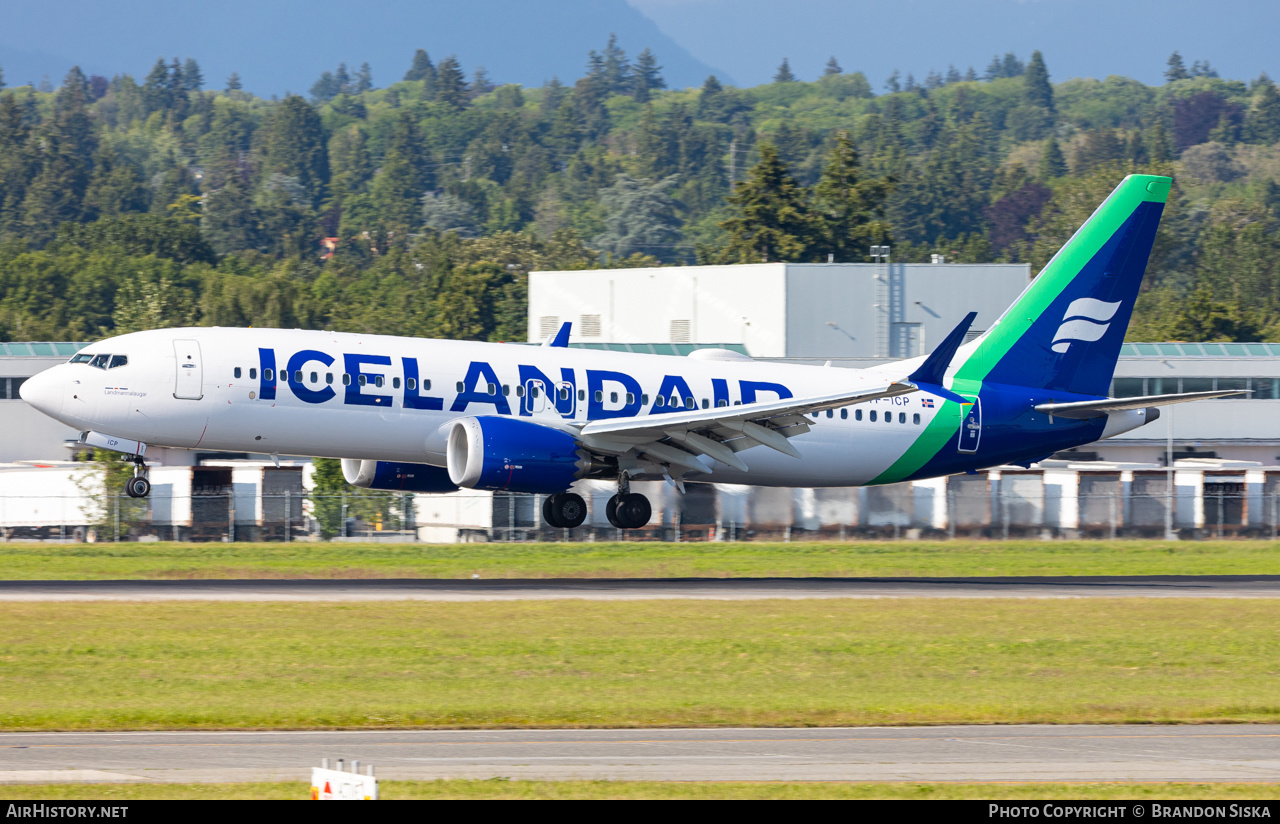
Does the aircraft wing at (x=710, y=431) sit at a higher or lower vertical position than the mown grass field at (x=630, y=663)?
higher

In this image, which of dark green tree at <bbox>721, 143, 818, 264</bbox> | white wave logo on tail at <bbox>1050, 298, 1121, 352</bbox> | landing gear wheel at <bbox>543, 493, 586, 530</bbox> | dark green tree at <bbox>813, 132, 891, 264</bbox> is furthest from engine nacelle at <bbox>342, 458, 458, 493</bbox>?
dark green tree at <bbox>813, 132, 891, 264</bbox>

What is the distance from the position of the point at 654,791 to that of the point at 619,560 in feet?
115

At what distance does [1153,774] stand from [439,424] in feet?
80.9

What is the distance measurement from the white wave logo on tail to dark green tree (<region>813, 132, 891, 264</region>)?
330 ft

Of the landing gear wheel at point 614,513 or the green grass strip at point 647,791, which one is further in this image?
the landing gear wheel at point 614,513

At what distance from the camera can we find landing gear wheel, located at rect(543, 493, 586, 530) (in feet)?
145

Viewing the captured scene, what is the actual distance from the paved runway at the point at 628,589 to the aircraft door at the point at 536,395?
4.86m

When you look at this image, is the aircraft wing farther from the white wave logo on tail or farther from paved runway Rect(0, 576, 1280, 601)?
the white wave logo on tail

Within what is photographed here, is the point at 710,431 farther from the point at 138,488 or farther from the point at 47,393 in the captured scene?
the point at 47,393
